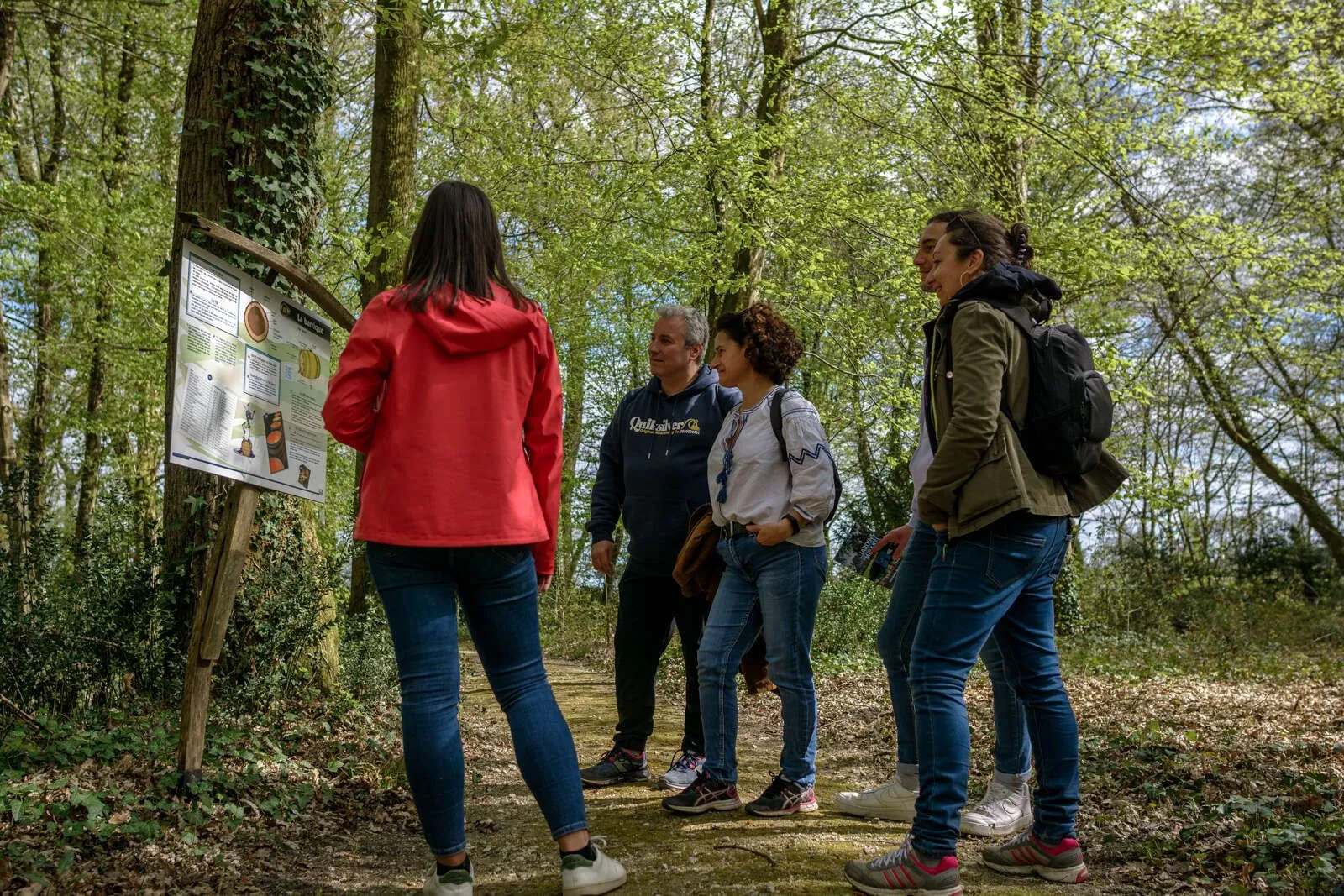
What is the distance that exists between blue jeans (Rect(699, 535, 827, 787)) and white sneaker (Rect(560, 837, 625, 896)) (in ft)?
3.77

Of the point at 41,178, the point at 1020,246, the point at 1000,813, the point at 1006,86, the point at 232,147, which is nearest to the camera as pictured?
the point at 1020,246

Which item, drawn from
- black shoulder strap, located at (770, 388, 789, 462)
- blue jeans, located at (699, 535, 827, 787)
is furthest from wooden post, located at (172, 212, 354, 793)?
black shoulder strap, located at (770, 388, 789, 462)

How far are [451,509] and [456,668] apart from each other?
1.69 feet

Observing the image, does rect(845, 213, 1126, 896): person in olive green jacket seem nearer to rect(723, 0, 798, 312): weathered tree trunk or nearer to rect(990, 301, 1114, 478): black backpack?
rect(990, 301, 1114, 478): black backpack

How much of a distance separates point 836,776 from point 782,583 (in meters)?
1.86

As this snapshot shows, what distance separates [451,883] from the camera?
10.1 feet

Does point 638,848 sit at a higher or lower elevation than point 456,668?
lower

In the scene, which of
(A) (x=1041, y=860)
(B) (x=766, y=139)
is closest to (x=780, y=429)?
(A) (x=1041, y=860)

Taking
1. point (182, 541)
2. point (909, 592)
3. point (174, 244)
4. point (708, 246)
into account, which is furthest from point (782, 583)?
point (708, 246)

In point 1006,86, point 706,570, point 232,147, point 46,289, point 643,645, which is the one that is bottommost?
point 643,645

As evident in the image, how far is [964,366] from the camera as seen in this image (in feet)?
10.4

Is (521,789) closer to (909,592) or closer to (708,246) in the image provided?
(909,592)

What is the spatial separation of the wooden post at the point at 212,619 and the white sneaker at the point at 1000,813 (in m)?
3.11

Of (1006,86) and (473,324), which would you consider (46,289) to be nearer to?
(1006,86)
